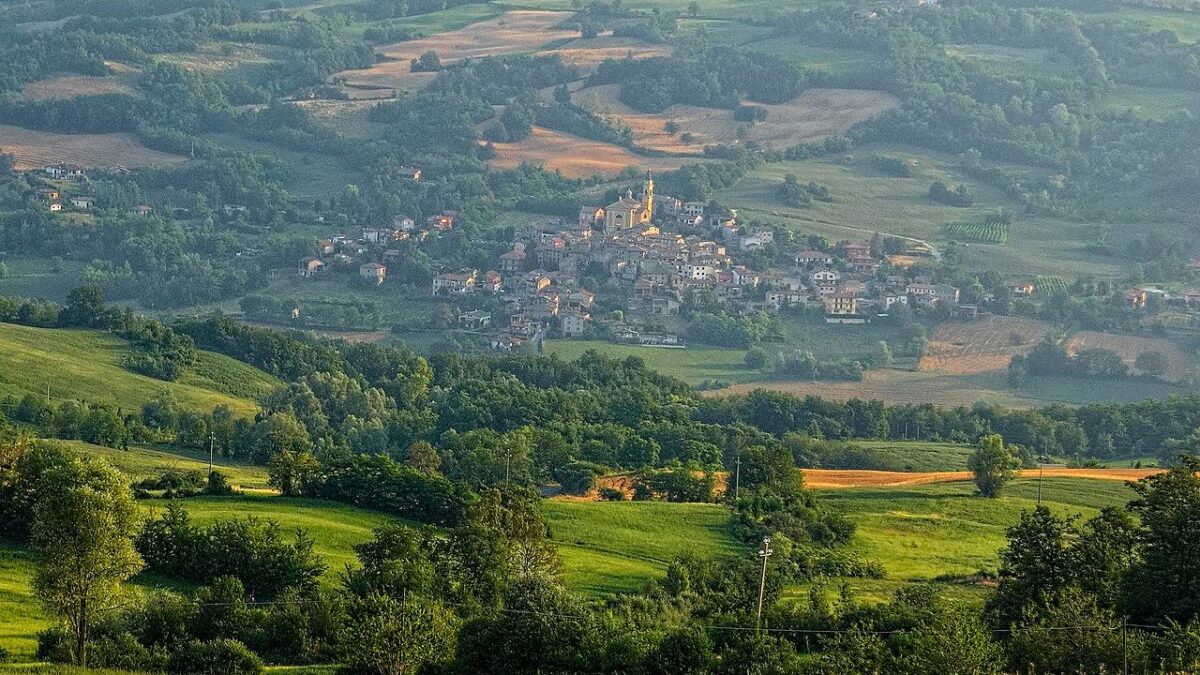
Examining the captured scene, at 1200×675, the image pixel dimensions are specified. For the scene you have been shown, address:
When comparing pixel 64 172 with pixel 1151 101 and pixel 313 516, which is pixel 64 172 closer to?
pixel 1151 101

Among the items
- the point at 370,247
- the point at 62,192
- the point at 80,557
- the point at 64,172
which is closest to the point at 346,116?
the point at 64,172

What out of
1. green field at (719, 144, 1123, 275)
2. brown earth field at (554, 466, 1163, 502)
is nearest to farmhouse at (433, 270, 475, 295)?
green field at (719, 144, 1123, 275)

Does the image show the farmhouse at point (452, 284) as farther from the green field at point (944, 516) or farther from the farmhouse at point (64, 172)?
the green field at point (944, 516)

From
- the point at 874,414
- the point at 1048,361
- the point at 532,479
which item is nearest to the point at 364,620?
the point at 532,479

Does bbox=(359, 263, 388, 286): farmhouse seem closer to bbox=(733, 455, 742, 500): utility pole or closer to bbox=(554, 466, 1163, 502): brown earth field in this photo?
bbox=(554, 466, 1163, 502): brown earth field

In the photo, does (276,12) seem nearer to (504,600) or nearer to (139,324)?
(139,324)

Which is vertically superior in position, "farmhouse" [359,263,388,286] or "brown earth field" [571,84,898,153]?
"brown earth field" [571,84,898,153]
